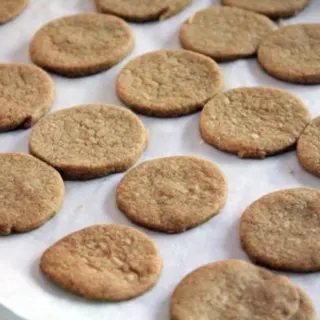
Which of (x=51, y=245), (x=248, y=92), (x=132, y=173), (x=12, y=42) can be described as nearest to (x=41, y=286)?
(x=51, y=245)

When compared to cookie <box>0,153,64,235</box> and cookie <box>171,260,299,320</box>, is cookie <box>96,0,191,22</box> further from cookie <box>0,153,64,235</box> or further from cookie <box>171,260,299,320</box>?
cookie <box>171,260,299,320</box>

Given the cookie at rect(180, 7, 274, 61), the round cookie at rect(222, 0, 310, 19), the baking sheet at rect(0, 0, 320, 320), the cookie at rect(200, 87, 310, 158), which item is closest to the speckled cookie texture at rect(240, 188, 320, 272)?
the baking sheet at rect(0, 0, 320, 320)

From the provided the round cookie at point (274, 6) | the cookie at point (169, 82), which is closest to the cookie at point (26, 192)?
the cookie at point (169, 82)

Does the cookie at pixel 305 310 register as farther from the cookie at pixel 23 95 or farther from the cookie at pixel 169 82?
the cookie at pixel 23 95

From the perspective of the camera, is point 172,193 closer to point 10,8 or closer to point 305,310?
point 305,310

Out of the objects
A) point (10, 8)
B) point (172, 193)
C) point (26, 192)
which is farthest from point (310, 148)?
point (10, 8)

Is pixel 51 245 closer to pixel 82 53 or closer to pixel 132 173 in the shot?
pixel 132 173
